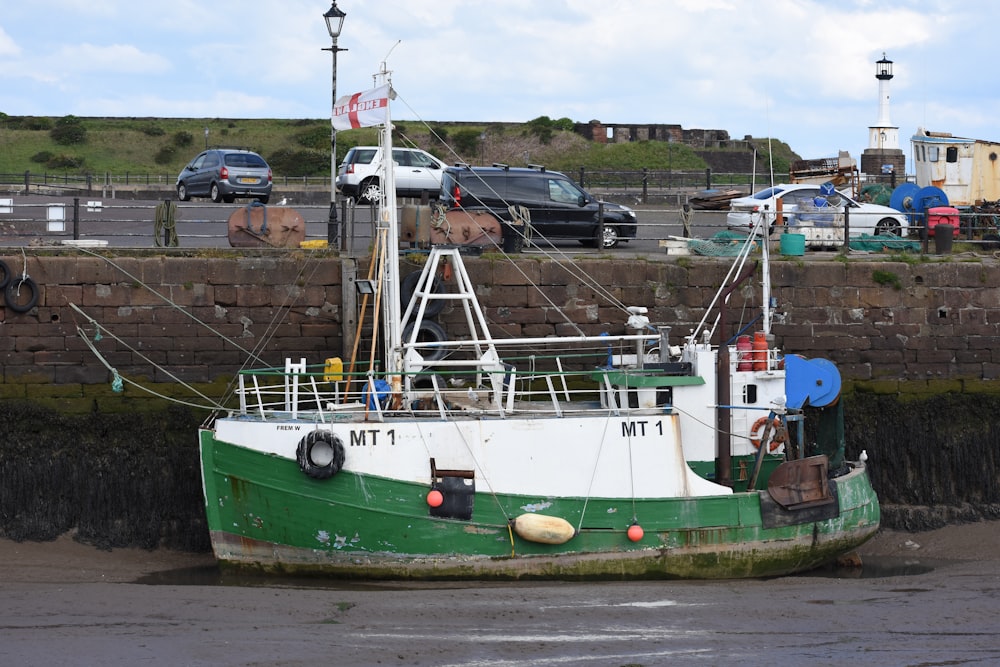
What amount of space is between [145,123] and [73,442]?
130 ft

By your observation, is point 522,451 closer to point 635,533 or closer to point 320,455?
point 635,533

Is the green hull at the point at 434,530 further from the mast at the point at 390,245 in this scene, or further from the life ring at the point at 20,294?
the life ring at the point at 20,294

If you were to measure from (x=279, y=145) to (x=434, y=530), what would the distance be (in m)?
37.6

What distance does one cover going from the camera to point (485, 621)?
1058 cm

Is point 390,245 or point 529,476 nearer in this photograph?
point 529,476

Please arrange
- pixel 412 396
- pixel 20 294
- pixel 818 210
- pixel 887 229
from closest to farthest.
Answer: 1. pixel 412 396
2. pixel 20 294
3. pixel 818 210
4. pixel 887 229

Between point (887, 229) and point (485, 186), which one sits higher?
point (485, 186)

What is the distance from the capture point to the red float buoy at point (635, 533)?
12023 millimetres

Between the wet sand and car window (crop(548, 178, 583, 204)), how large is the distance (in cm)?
713

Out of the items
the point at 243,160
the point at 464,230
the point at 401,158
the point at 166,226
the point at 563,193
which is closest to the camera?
the point at 464,230

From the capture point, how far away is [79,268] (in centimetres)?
1435

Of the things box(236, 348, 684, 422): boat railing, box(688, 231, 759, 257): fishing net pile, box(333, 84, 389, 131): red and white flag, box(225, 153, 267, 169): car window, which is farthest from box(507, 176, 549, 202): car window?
box(225, 153, 267, 169): car window

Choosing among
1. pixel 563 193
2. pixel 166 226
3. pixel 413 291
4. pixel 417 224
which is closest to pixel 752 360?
pixel 413 291

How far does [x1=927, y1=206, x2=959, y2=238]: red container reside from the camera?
17484mm
